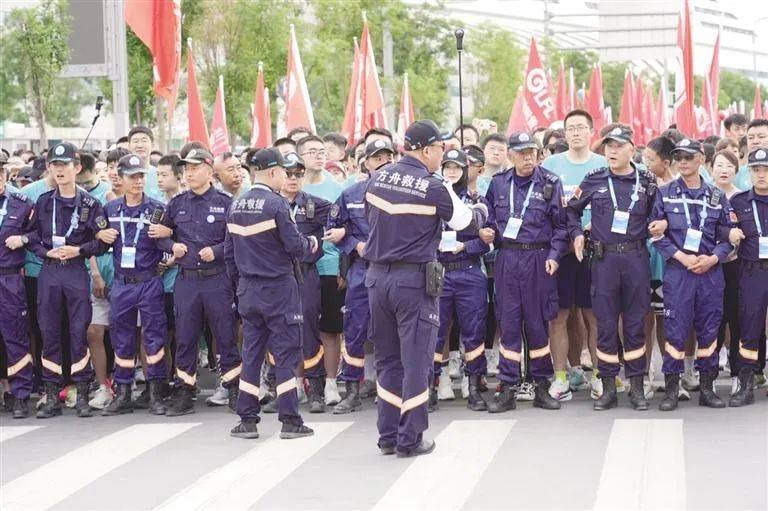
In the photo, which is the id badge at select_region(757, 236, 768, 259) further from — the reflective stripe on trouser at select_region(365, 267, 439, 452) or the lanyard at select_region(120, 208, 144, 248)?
the lanyard at select_region(120, 208, 144, 248)

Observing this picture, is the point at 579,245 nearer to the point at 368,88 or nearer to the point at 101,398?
the point at 101,398

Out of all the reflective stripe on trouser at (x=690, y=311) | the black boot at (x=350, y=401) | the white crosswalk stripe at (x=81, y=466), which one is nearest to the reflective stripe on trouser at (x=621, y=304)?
the reflective stripe on trouser at (x=690, y=311)

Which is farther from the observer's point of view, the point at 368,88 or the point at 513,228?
the point at 368,88

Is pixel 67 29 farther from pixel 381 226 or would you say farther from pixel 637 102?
pixel 381 226

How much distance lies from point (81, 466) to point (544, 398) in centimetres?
386

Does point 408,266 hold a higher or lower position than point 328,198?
lower

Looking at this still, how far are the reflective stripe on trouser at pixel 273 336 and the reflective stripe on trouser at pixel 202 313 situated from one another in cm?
105

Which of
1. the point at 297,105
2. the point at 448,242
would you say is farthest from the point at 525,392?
the point at 297,105

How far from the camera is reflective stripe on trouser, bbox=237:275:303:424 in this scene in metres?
10.2

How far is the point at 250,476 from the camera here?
8891mm

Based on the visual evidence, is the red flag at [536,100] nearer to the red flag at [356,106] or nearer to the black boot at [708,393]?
the red flag at [356,106]

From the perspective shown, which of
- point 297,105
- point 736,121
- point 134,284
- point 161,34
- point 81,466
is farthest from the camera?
point 297,105

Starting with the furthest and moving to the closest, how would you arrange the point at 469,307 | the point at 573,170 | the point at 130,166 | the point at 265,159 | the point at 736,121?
the point at 736,121 < the point at 573,170 < the point at 130,166 < the point at 469,307 < the point at 265,159

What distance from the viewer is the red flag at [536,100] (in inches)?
864
